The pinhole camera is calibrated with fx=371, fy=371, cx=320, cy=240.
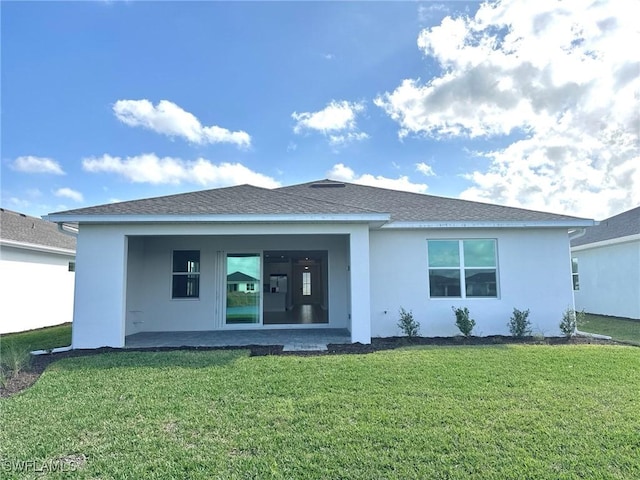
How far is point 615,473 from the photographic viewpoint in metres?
3.17

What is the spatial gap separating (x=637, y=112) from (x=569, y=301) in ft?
20.5

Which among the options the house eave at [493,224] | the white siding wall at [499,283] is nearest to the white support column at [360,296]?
the white siding wall at [499,283]

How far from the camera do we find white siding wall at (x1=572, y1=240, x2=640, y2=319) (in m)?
13.8

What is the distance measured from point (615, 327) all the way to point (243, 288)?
11.8 m

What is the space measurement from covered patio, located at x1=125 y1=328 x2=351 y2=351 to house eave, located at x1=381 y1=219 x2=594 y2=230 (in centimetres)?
324

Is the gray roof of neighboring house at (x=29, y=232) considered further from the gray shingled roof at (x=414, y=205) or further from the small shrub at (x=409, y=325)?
the small shrub at (x=409, y=325)

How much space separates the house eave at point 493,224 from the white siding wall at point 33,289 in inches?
454

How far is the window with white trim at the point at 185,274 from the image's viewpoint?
11109 millimetres

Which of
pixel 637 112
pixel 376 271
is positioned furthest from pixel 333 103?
pixel 637 112

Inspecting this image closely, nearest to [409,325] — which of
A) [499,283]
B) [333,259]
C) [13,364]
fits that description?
[499,283]

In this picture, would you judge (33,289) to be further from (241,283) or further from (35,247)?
(241,283)

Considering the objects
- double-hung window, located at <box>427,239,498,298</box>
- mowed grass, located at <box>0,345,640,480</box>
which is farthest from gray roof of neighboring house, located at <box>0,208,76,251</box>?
double-hung window, located at <box>427,239,498,298</box>

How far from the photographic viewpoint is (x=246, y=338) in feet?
31.1

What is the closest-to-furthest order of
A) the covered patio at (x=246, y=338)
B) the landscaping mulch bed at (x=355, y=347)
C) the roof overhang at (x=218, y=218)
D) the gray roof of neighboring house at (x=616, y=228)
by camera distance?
the landscaping mulch bed at (x=355, y=347), the roof overhang at (x=218, y=218), the covered patio at (x=246, y=338), the gray roof of neighboring house at (x=616, y=228)
